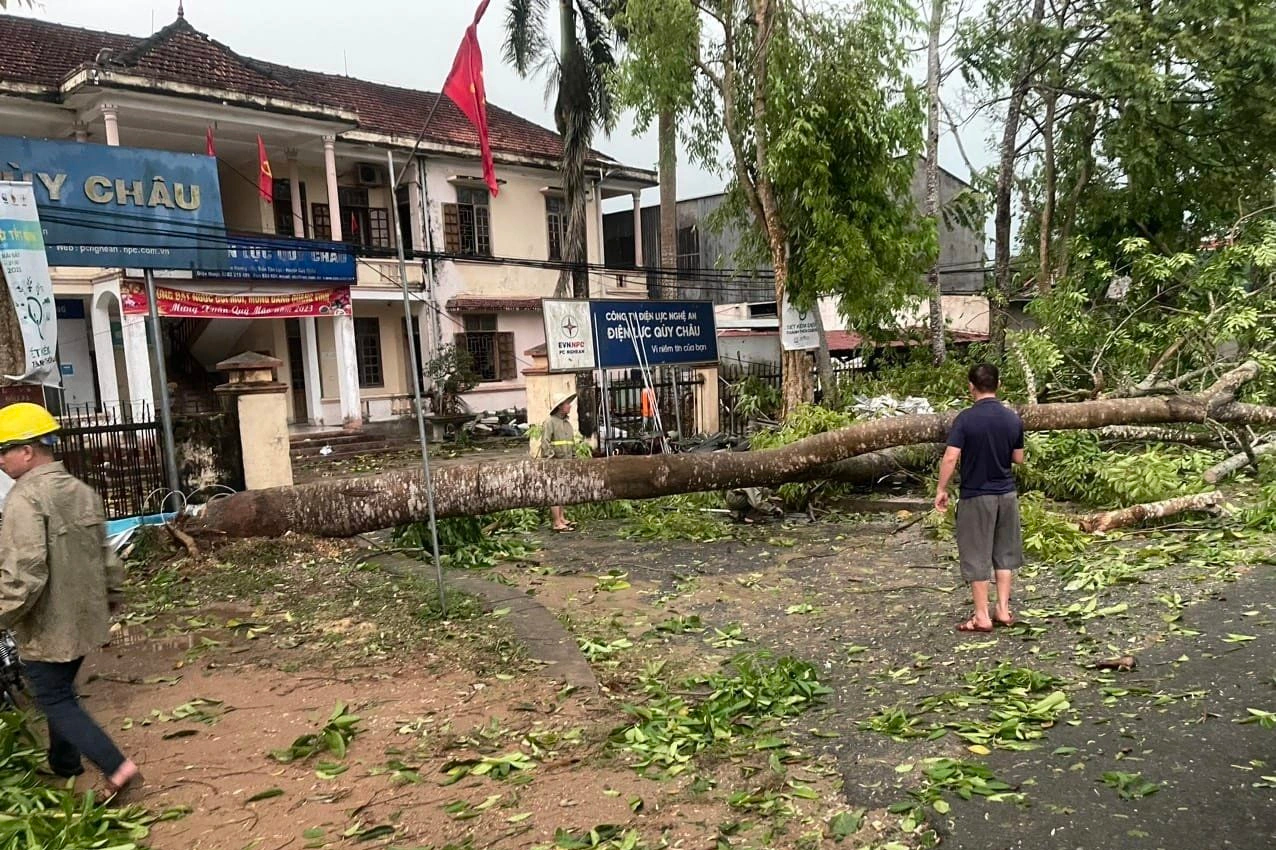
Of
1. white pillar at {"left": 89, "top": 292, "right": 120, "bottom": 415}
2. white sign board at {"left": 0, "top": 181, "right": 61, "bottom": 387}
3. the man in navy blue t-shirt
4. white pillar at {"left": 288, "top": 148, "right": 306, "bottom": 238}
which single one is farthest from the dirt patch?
white pillar at {"left": 288, "top": 148, "right": 306, "bottom": 238}

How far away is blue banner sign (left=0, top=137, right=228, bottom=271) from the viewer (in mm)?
7926

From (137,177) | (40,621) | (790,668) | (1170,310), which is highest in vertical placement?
(137,177)

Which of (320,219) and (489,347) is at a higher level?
(320,219)

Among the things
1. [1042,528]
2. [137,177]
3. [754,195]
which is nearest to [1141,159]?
[754,195]

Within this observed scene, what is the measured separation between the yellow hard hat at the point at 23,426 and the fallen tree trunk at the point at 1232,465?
29.5 ft

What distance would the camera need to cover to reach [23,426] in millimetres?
3355

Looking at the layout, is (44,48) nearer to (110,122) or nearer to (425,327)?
(110,122)

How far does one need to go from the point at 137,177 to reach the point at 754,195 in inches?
300

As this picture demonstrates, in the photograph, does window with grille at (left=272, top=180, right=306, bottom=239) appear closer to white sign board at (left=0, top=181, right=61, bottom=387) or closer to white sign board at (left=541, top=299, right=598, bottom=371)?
white sign board at (left=541, top=299, right=598, bottom=371)

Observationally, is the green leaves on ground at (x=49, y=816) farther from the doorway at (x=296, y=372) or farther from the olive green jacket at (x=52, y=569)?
the doorway at (x=296, y=372)

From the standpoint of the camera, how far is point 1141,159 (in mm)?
12375

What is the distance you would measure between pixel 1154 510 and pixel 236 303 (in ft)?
50.1

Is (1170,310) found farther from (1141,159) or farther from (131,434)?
(131,434)

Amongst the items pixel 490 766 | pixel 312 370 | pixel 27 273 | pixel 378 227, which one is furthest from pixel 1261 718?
pixel 378 227
